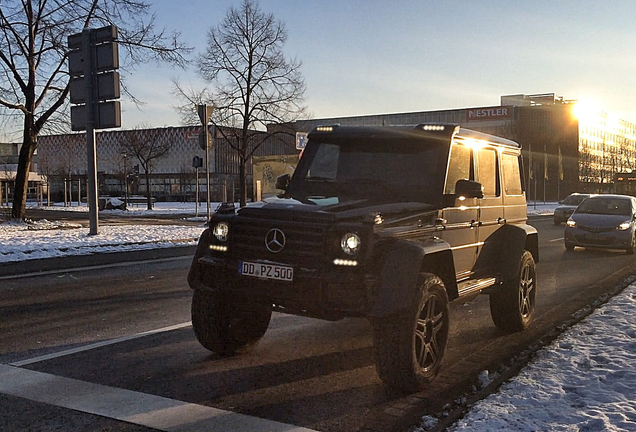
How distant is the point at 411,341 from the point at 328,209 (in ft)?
3.84

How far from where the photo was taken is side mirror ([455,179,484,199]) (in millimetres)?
5527

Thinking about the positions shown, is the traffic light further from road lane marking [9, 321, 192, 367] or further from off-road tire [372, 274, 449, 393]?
off-road tire [372, 274, 449, 393]

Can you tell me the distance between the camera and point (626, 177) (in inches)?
1741

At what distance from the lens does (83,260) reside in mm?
13164

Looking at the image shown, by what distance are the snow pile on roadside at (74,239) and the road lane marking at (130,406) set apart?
9186 millimetres

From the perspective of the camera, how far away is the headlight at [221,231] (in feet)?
16.4

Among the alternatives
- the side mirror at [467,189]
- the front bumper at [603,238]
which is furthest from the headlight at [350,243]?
the front bumper at [603,238]

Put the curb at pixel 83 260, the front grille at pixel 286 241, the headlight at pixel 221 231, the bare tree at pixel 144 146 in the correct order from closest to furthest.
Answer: the front grille at pixel 286 241
the headlight at pixel 221 231
the curb at pixel 83 260
the bare tree at pixel 144 146

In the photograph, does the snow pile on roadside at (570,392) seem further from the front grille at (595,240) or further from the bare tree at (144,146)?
the bare tree at (144,146)

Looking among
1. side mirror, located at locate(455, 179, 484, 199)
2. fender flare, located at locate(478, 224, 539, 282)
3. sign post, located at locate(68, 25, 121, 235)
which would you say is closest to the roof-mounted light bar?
side mirror, located at locate(455, 179, 484, 199)

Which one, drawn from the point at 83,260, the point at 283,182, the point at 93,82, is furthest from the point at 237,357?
the point at 93,82

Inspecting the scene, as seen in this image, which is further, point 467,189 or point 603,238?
point 603,238

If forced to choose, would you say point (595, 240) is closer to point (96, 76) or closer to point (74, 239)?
point (74, 239)

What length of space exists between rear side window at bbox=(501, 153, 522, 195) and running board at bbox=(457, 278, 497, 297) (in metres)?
1.26
